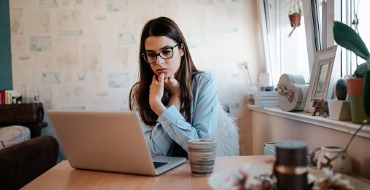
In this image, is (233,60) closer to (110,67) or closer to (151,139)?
(110,67)

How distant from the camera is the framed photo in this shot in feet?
4.39

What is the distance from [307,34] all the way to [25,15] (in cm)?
256

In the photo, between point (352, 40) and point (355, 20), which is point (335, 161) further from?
point (355, 20)

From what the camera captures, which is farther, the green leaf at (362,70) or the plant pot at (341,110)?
the plant pot at (341,110)

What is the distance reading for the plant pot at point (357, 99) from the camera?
89 centimetres

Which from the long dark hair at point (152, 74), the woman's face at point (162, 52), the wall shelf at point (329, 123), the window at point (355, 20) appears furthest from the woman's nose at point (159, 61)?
the window at point (355, 20)

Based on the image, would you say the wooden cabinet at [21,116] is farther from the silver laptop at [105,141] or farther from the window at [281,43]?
the window at [281,43]

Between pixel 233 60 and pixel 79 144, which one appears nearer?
pixel 79 144

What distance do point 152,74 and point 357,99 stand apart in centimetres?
93

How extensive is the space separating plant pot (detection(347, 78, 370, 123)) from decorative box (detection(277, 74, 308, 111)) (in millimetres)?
606

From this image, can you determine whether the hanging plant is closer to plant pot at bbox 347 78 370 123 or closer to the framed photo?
the framed photo

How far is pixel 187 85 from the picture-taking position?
1407 millimetres

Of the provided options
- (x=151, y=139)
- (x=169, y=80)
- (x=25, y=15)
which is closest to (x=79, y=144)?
(x=151, y=139)

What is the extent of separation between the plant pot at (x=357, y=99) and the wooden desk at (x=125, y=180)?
22cm
